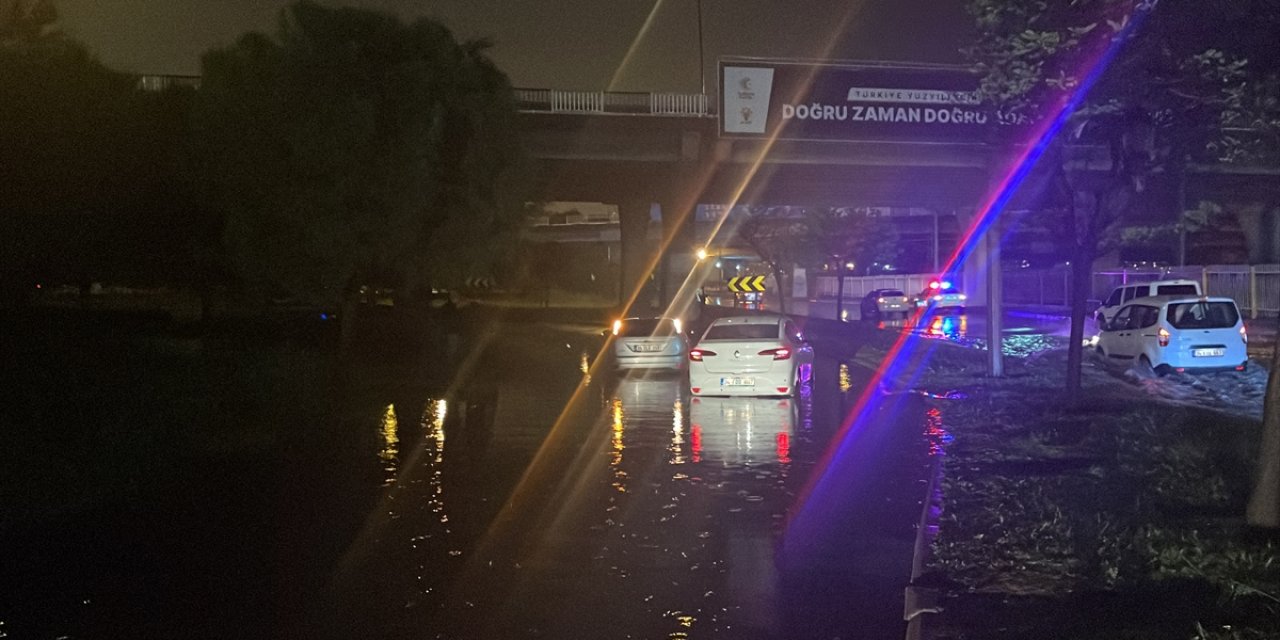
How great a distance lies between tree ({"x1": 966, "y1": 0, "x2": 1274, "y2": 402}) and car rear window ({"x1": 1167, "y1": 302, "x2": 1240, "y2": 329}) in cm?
587

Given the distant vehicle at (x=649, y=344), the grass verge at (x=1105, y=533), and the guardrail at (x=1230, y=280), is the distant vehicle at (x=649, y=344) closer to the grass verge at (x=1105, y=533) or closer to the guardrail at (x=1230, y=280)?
the grass verge at (x=1105, y=533)

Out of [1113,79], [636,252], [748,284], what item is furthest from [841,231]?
[1113,79]

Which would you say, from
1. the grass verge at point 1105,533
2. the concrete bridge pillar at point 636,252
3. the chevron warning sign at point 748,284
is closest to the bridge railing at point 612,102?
the chevron warning sign at point 748,284

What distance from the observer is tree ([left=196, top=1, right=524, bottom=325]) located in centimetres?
2433

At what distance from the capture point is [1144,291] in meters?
32.5

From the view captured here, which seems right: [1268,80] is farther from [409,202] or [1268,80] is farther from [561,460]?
[409,202]

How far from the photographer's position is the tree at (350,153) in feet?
79.8

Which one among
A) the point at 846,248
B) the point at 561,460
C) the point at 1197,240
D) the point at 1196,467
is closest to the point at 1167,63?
the point at 1196,467

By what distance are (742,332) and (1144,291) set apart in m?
15.7

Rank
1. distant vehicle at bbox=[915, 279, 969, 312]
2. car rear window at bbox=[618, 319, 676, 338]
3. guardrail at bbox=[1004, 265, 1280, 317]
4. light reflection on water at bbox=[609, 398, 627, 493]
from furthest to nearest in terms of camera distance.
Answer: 1. distant vehicle at bbox=[915, 279, 969, 312]
2. guardrail at bbox=[1004, 265, 1280, 317]
3. car rear window at bbox=[618, 319, 676, 338]
4. light reflection on water at bbox=[609, 398, 627, 493]

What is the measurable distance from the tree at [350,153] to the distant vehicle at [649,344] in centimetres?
363

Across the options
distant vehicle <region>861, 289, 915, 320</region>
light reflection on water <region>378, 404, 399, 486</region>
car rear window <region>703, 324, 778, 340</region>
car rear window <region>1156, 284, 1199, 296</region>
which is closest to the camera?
light reflection on water <region>378, 404, 399, 486</region>

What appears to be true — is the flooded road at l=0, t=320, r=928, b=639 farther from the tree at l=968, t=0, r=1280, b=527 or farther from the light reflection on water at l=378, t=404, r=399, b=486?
the tree at l=968, t=0, r=1280, b=527

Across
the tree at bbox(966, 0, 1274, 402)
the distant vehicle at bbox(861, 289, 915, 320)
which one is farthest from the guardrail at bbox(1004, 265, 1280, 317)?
the tree at bbox(966, 0, 1274, 402)
